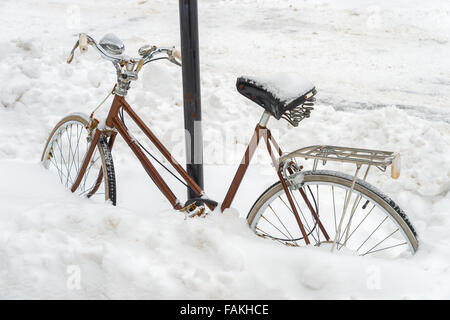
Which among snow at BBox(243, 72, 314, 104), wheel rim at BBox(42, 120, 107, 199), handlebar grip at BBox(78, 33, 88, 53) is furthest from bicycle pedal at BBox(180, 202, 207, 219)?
handlebar grip at BBox(78, 33, 88, 53)

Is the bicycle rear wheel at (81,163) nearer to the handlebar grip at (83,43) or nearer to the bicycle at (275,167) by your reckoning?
the bicycle at (275,167)

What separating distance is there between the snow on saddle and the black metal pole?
53 cm

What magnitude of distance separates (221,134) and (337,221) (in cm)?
142

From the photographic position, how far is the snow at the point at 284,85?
2.04 metres

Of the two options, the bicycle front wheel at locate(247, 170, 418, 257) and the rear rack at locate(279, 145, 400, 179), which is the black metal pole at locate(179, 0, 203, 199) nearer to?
the bicycle front wheel at locate(247, 170, 418, 257)

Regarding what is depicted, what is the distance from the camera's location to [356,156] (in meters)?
1.93

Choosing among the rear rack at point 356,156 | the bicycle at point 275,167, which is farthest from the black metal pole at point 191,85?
the rear rack at point 356,156

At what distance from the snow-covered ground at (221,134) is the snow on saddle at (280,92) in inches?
23.9

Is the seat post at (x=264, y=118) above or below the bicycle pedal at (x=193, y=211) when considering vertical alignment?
above

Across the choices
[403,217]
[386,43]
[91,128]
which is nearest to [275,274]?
[403,217]

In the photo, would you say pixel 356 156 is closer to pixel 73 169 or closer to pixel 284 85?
pixel 284 85

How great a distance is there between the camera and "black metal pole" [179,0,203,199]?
8.32ft

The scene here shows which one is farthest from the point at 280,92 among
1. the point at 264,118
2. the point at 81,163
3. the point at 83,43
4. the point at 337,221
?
the point at 81,163

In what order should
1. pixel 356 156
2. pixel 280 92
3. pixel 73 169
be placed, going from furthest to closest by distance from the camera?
pixel 73 169
pixel 280 92
pixel 356 156
